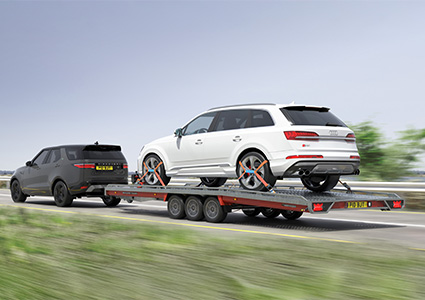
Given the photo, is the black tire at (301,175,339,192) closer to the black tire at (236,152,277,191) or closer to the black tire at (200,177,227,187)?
the black tire at (236,152,277,191)

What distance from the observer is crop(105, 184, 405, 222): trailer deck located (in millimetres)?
9211

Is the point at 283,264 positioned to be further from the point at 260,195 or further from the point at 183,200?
the point at 183,200

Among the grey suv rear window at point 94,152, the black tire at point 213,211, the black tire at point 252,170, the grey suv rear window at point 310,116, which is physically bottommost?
the black tire at point 213,211

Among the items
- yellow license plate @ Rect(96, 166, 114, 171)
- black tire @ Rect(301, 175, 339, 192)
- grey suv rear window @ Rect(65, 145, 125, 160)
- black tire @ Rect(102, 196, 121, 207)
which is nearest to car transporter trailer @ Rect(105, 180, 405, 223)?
black tire @ Rect(301, 175, 339, 192)

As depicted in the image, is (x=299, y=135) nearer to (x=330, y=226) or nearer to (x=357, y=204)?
(x=357, y=204)

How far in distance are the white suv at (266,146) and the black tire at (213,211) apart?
1.84 ft

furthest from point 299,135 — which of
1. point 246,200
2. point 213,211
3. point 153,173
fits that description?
point 153,173

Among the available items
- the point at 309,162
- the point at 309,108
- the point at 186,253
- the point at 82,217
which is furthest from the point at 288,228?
the point at 186,253

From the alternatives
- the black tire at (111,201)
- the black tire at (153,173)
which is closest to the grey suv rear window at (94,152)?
the black tire at (111,201)

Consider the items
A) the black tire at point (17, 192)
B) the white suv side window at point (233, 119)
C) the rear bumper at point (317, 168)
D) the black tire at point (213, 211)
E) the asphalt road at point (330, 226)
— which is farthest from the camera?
the black tire at point (17, 192)

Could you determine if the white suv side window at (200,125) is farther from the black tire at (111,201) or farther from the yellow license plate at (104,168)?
the black tire at (111,201)

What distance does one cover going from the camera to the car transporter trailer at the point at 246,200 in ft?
30.3

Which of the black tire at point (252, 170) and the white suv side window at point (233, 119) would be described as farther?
the white suv side window at point (233, 119)

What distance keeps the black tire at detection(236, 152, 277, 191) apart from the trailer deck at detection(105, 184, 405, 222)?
0.21 m
